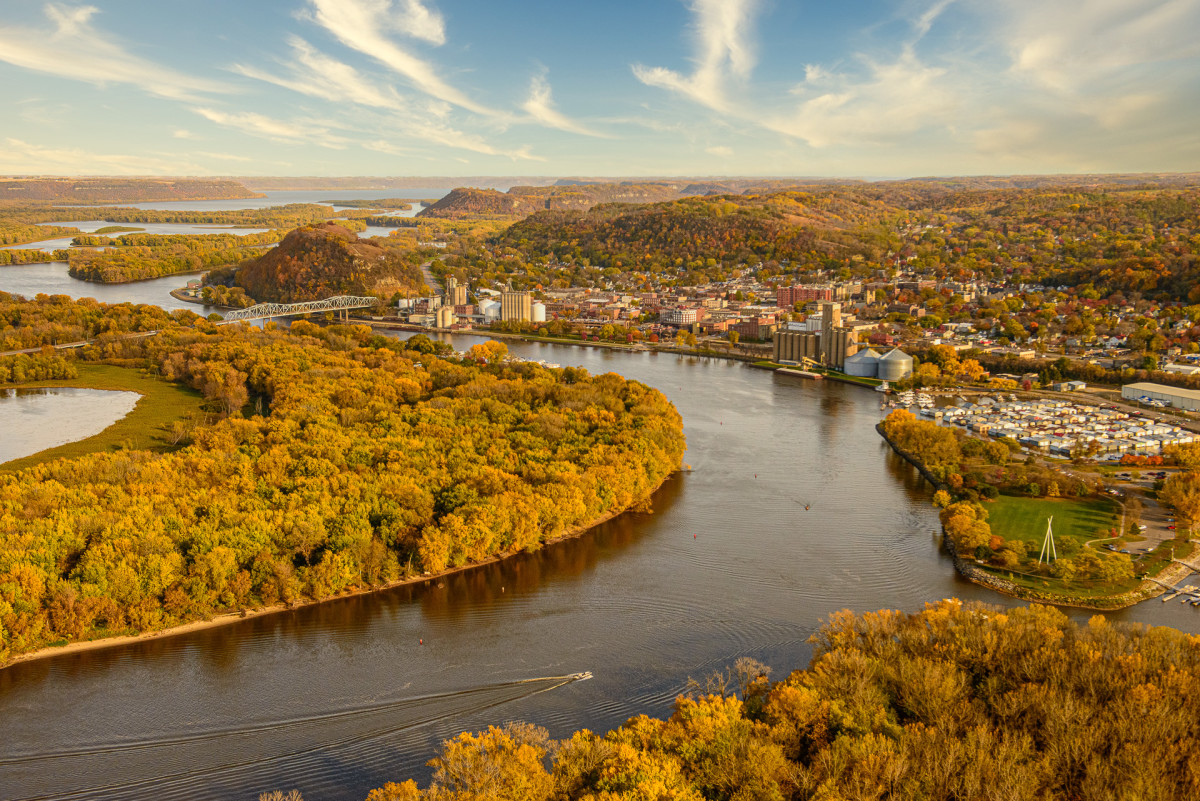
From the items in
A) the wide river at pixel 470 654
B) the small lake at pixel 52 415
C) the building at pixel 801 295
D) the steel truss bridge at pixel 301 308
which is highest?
the building at pixel 801 295

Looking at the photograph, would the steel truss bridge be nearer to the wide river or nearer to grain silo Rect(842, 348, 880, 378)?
grain silo Rect(842, 348, 880, 378)

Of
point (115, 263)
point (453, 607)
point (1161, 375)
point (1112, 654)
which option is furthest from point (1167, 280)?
point (115, 263)

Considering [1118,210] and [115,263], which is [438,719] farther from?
[1118,210]

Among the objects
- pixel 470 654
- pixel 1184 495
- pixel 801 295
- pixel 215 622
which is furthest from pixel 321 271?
pixel 1184 495

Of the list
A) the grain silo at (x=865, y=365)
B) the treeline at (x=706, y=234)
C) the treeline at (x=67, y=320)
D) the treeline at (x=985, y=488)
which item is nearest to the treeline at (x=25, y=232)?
the treeline at (x=706, y=234)

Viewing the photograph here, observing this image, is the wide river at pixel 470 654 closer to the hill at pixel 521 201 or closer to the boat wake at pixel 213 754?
the boat wake at pixel 213 754

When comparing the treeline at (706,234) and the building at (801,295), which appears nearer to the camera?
the building at (801,295)

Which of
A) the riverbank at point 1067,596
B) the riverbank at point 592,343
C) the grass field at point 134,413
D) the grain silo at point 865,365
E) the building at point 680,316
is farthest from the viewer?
the building at point 680,316
